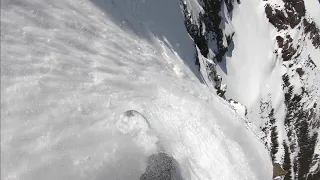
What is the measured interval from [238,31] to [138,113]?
4618 cm

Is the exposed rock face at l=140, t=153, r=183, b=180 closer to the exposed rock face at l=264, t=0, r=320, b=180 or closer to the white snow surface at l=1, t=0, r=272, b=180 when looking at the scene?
the white snow surface at l=1, t=0, r=272, b=180

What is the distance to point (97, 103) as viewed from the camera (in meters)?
6.48

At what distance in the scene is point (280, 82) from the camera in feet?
190

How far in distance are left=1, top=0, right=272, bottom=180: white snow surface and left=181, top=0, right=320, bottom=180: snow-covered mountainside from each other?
2997 cm

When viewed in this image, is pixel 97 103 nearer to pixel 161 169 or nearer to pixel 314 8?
pixel 161 169

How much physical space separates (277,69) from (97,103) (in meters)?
55.1

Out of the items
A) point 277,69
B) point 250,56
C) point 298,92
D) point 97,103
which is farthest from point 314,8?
point 97,103

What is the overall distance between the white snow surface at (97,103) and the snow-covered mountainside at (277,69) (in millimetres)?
29970

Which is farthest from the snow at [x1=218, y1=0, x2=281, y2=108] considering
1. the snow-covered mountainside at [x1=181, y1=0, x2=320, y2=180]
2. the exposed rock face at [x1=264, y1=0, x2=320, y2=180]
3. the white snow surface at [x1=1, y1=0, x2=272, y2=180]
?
the white snow surface at [x1=1, y1=0, x2=272, y2=180]

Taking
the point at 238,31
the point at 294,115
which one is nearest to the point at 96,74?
the point at 238,31

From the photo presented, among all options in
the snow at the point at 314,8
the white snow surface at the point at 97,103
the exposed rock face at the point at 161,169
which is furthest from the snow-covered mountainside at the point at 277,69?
the exposed rock face at the point at 161,169

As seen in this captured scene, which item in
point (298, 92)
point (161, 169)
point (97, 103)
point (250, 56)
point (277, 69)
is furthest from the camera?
point (298, 92)

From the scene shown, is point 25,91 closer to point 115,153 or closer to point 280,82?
point 115,153

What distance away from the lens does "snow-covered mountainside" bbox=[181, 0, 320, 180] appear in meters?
45.7
